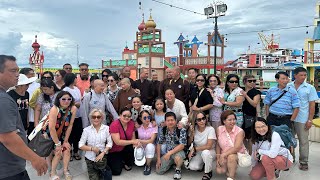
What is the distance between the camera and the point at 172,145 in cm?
418

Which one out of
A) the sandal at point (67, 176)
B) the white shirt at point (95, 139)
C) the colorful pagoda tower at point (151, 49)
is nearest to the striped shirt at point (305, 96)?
the white shirt at point (95, 139)

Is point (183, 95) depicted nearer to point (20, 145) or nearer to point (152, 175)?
point (152, 175)

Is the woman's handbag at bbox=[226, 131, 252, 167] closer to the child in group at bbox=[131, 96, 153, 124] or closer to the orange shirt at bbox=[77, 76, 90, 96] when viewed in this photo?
the child in group at bbox=[131, 96, 153, 124]

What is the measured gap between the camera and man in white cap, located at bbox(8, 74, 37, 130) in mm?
4180

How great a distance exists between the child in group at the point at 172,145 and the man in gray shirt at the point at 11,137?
2.19 metres

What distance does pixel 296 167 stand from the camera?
4477mm

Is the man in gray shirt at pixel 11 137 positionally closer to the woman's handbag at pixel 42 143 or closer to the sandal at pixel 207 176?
the woman's handbag at pixel 42 143

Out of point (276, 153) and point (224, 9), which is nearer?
point (276, 153)

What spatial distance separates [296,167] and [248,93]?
1.51 meters

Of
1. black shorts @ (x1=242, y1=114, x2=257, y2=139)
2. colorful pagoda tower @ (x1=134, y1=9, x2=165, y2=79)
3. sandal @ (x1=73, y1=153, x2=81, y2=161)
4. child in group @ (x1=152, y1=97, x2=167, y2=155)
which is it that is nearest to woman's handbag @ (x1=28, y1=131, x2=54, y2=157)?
sandal @ (x1=73, y1=153, x2=81, y2=161)

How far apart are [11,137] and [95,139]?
2.01 meters

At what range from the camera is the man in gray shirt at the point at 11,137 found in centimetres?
198

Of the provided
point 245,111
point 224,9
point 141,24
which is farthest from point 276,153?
point 141,24

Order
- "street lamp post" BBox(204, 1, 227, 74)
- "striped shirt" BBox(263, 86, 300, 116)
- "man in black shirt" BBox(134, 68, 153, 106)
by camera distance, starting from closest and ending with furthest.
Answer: "striped shirt" BBox(263, 86, 300, 116)
"man in black shirt" BBox(134, 68, 153, 106)
"street lamp post" BBox(204, 1, 227, 74)
